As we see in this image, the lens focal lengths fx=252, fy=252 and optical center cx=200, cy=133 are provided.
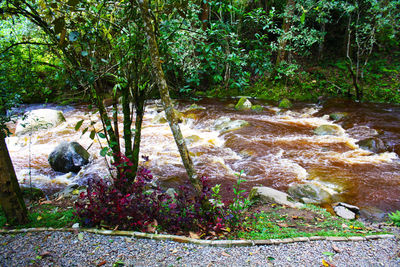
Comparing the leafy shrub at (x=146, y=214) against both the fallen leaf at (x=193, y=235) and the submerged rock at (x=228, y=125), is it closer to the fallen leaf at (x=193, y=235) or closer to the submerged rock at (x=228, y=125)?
the fallen leaf at (x=193, y=235)

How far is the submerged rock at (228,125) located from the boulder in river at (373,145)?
4113mm

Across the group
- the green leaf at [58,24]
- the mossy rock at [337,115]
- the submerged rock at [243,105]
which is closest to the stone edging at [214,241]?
the green leaf at [58,24]

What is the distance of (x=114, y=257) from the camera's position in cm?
290

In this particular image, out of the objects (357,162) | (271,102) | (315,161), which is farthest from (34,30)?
(271,102)

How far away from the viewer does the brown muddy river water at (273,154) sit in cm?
625

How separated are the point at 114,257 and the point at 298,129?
8910mm

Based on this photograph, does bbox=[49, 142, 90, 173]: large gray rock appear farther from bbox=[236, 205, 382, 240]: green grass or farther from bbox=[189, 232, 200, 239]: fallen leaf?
bbox=[236, 205, 382, 240]: green grass

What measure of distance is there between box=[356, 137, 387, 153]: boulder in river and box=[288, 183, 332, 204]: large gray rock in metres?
3.29

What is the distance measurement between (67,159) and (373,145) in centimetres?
925

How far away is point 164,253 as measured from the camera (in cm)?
299

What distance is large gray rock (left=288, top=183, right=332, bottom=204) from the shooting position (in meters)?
5.53

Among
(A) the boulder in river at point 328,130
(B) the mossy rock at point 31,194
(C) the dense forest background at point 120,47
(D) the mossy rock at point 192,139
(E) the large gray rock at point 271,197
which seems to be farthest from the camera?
(A) the boulder in river at point 328,130

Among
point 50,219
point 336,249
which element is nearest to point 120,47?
point 50,219

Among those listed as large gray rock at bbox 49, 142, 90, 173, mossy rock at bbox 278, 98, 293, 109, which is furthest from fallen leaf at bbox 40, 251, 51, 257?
mossy rock at bbox 278, 98, 293, 109
